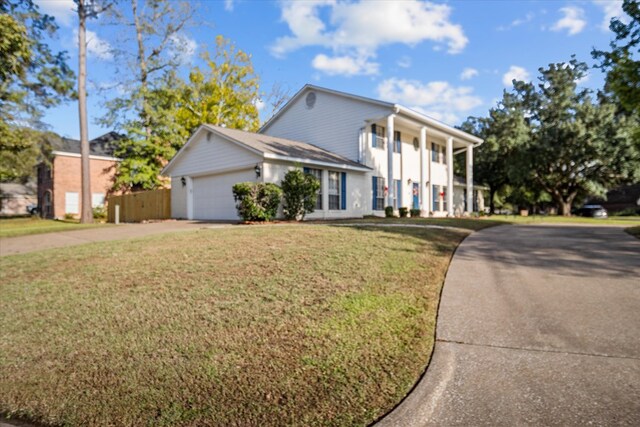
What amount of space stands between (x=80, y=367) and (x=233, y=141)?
1381 cm

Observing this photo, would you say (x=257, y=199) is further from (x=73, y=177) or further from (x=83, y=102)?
(x=73, y=177)

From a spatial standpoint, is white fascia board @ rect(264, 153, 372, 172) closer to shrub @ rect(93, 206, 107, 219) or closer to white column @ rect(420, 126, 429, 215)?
white column @ rect(420, 126, 429, 215)

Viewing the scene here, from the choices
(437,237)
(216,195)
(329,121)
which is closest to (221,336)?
(437,237)

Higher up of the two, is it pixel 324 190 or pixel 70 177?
pixel 70 177

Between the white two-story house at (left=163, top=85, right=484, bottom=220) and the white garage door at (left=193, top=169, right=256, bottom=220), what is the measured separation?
5 centimetres

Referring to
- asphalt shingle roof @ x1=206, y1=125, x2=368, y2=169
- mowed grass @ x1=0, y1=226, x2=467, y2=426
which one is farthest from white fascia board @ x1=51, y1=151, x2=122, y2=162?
mowed grass @ x1=0, y1=226, x2=467, y2=426

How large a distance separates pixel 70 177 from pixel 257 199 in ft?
70.9

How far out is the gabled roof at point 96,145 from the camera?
27.9 metres

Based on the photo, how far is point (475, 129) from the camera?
35.0 metres

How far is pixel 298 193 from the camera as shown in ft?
49.6

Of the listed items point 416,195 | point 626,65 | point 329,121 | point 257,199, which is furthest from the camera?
point 416,195

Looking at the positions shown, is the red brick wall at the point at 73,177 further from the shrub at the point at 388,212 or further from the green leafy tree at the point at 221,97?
the shrub at the point at 388,212

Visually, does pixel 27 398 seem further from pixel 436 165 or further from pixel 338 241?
pixel 436 165

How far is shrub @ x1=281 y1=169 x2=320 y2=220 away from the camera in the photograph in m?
15.0
